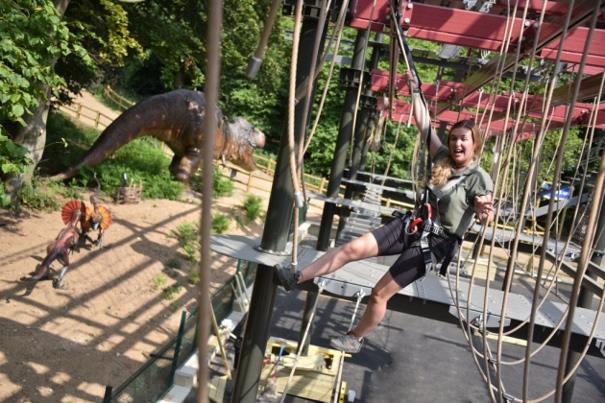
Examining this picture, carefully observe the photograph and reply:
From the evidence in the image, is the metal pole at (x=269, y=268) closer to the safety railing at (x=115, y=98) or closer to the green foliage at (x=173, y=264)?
the green foliage at (x=173, y=264)

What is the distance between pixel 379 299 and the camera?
2.89 m

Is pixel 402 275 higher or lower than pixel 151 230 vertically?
higher

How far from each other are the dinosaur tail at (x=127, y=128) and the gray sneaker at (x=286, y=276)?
160 inches

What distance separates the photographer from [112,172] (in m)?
12.2

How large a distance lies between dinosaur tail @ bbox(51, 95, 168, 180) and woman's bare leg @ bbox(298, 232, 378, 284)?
4.11 metres

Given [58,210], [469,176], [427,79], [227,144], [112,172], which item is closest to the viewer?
[469,176]

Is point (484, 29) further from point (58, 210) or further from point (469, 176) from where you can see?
point (58, 210)

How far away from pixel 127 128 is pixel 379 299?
4943 mm

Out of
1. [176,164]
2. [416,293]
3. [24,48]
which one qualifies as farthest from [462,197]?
[176,164]

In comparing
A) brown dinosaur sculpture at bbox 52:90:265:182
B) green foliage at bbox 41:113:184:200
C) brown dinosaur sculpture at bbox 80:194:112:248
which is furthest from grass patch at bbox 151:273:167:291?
green foliage at bbox 41:113:184:200

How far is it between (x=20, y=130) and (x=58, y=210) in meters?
1.53

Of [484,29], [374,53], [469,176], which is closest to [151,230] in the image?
[374,53]

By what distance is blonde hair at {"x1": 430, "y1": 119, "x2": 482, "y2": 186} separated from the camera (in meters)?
2.71

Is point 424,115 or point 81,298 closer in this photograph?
point 424,115
